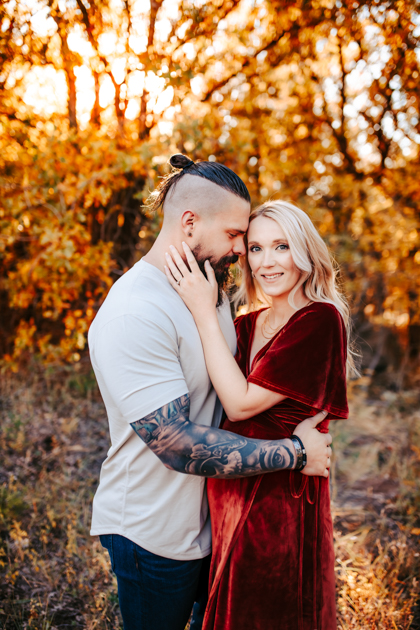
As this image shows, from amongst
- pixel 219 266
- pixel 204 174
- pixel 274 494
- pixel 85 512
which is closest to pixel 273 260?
pixel 219 266

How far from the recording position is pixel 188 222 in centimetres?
165

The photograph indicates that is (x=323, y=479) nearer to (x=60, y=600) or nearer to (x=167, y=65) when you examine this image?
(x=60, y=600)

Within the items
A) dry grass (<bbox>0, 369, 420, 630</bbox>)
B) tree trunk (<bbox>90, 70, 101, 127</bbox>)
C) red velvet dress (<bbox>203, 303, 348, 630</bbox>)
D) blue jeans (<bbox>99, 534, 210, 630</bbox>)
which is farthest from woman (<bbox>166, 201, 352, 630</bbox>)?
tree trunk (<bbox>90, 70, 101, 127</bbox>)

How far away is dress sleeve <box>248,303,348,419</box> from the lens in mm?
1577

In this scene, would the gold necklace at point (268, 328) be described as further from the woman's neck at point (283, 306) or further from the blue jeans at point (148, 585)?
the blue jeans at point (148, 585)

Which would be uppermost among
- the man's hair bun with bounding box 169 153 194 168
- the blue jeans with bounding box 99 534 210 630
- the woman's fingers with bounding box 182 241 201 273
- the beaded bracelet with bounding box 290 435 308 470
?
the man's hair bun with bounding box 169 153 194 168

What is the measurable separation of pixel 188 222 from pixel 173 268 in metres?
0.20

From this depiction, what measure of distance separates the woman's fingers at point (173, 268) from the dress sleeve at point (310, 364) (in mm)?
454

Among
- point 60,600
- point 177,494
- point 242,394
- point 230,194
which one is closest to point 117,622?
point 60,600

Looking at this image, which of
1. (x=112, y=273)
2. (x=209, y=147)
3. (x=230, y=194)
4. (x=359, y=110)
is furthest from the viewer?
(x=359, y=110)

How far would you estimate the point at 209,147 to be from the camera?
13.7ft

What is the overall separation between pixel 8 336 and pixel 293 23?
5383 millimetres

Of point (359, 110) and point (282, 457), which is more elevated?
point (359, 110)

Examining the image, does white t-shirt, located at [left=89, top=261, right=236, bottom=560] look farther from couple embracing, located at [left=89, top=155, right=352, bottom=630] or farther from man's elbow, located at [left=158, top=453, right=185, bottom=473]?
man's elbow, located at [left=158, top=453, right=185, bottom=473]
